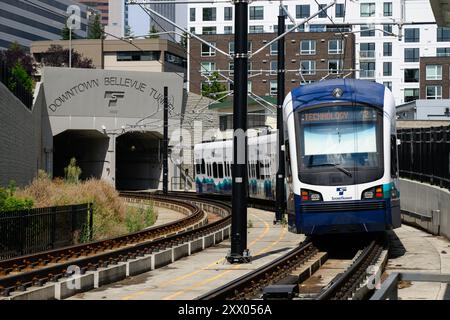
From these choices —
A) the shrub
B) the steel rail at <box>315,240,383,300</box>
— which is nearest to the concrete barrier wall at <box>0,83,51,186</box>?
the shrub

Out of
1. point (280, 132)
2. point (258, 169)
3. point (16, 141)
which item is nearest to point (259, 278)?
point (280, 132)

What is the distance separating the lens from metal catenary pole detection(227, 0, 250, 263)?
19.4 m

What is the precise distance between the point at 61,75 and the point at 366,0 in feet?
118

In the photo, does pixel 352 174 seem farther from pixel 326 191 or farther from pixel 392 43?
pixel 392 43

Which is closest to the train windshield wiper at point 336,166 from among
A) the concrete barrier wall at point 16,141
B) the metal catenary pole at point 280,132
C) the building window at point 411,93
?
the metal catenary pole at point 280,132

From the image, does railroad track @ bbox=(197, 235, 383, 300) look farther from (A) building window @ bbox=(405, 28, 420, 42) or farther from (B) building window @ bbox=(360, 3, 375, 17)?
(A) building window @ bbox=(405, 28, 420, 42)

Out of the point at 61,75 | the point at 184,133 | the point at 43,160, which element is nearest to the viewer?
the point at 43,160

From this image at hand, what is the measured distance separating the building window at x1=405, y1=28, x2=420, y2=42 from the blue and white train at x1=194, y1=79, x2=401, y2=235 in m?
78.0

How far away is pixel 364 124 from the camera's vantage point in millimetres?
19281

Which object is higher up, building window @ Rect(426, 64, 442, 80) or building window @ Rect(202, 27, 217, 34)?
building window @ Rect(202, 27, 217, 34)

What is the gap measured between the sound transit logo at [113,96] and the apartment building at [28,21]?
79959 mm

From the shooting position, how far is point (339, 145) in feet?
62.8

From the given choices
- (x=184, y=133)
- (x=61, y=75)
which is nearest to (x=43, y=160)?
(x=61, y=75)

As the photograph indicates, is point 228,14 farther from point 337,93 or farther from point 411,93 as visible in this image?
Answer: point 337,93
